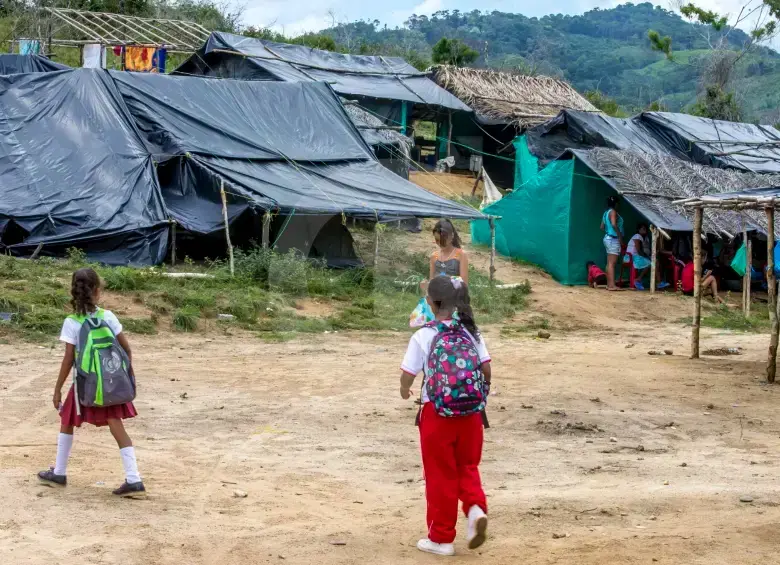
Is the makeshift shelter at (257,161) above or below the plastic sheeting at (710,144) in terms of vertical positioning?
below

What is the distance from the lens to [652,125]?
2697 cm

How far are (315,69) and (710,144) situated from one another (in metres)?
9.66

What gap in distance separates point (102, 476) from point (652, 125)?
22.7 metres

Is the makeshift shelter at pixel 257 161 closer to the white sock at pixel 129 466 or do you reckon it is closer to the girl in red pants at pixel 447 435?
the white sock at pixel 129 466

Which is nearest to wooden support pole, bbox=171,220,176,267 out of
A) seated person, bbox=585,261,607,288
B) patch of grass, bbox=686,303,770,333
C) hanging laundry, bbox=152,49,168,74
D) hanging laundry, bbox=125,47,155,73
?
seated person, bbox=585,261,607,288

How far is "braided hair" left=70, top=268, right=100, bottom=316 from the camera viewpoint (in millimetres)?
5684

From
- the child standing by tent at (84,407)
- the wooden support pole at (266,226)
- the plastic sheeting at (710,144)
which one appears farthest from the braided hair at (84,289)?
the plastic sheeting at (710,144)

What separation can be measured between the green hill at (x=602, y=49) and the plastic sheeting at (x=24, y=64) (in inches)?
1132

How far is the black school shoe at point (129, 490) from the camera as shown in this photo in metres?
5.89

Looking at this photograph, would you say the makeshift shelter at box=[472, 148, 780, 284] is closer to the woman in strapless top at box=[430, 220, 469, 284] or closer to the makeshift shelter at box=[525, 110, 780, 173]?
the makeshift shelter at box=[525, 110, 780, 173]

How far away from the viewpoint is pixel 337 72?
87.8 feet

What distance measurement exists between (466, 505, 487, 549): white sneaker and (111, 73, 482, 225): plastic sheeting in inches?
428

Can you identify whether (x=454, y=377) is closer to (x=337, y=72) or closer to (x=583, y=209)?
(x=583, y=209)

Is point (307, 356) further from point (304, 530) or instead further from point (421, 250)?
point (421, 250)
